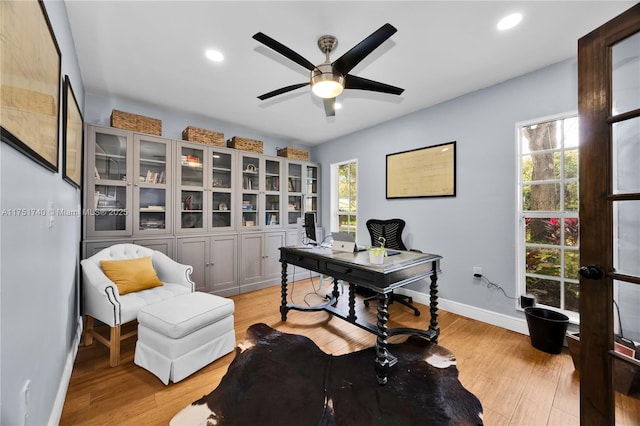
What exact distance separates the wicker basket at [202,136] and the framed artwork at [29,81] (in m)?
2.05

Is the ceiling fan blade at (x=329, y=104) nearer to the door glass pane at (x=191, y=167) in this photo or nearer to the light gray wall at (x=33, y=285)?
the light gray wall at (x=33, y=285)

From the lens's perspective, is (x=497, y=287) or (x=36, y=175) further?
(x=497, y=287)

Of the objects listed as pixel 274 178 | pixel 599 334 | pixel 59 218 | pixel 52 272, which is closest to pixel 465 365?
pixel 599 334

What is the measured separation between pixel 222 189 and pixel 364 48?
2.81m

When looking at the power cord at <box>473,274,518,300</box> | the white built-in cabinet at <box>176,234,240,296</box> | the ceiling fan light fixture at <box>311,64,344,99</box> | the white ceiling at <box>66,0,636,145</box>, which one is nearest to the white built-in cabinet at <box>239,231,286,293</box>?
the white built-in cabinet at <box>176,234,240,296</box>

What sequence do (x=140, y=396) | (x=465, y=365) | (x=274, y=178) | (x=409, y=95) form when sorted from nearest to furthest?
(x=140, y=396) < (x=465, y=365) < (x=409, y=95) < (x=274, y=178)

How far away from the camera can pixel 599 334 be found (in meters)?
1.22

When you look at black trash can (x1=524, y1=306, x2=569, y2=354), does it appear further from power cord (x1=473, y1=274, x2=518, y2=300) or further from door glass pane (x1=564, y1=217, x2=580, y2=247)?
door glass pane (x1=564, y1=217, x2=580, y2=247)

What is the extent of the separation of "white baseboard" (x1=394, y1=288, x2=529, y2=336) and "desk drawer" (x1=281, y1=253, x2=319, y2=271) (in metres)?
1.84

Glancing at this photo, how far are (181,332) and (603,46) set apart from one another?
2.94 metres

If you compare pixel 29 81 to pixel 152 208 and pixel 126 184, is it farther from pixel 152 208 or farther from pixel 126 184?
pixel 152 208

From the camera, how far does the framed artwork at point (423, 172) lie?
3162 mm

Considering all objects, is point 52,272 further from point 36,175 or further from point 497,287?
point 497,287

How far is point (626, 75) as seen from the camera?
118 centimetres
